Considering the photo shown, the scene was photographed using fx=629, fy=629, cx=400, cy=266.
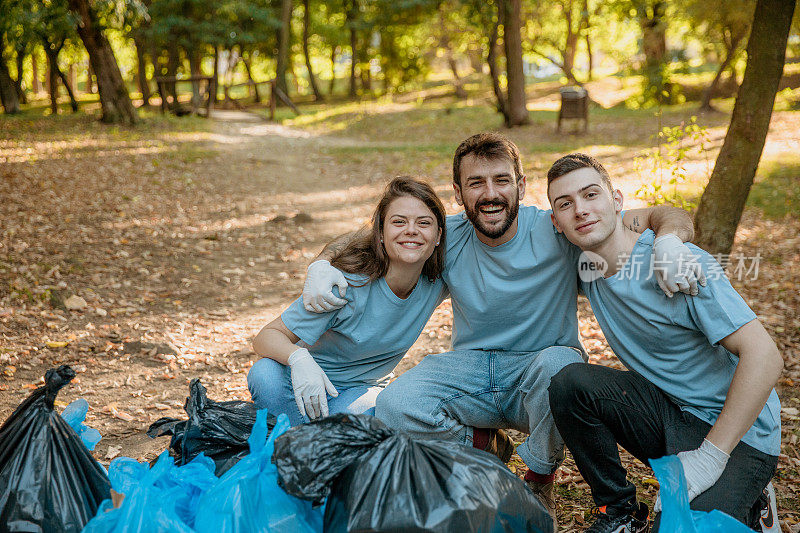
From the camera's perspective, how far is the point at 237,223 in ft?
25.7

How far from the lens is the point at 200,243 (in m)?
6.89

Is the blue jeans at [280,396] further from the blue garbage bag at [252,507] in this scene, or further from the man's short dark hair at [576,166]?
the man's short dark hair at [576,166]

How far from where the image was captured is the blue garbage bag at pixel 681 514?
188cm

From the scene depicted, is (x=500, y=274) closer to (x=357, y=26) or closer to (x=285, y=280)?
(x=285, y=280)

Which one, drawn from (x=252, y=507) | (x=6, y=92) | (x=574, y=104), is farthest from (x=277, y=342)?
(x=6, y=92)

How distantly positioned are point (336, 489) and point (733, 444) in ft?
4.32

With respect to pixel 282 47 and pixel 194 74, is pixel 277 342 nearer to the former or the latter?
pixel 194 74

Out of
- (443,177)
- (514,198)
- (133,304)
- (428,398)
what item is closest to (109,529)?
(428,398)

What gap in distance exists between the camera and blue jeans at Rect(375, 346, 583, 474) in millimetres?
2561

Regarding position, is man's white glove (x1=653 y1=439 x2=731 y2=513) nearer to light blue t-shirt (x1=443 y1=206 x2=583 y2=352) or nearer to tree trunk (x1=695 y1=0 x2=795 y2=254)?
light blue t-shirt (x1=443 y1=206 x2=583 y2=352)

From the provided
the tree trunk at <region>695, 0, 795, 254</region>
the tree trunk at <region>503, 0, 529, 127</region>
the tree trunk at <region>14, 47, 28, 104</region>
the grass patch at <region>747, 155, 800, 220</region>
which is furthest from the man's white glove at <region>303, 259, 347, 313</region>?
the tree trunk at <region>14, 47, 28, 104</region>

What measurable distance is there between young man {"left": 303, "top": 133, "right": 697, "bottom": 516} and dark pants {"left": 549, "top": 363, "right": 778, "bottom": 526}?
0.17m

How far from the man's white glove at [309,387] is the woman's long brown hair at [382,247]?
17.9 inches

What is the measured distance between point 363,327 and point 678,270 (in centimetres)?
129
